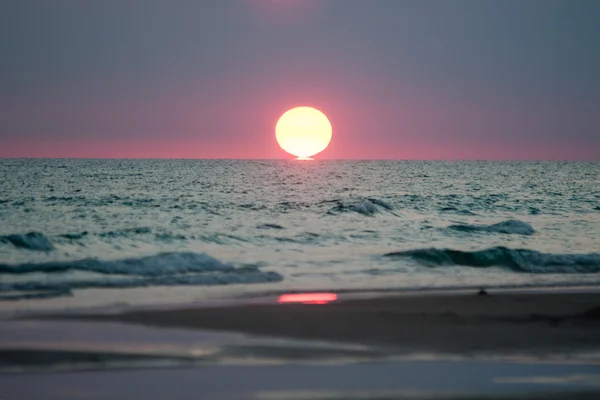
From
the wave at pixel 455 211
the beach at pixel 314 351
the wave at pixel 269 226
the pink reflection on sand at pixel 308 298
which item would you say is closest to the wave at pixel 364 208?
the wave at pixel 455 211

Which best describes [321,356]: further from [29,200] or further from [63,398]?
[29,200]

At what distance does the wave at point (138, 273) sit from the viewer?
51.5 ft

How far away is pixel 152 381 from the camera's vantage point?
8.82 m

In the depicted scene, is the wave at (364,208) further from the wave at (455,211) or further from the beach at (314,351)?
the beach at (314,351)

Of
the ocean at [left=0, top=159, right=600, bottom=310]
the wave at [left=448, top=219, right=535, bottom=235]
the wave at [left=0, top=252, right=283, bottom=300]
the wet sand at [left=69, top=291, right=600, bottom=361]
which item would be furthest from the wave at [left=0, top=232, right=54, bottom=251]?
the wave at [left=448, top=219, right=535, bottom=235]

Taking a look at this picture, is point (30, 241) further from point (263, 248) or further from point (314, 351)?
point (314, 351)

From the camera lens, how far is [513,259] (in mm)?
21484

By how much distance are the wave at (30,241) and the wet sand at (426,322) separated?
1010 centimetres

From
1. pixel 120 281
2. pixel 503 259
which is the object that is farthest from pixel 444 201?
pixel 120 281

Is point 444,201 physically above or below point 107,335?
above

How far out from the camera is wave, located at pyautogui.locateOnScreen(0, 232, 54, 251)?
71.6ft

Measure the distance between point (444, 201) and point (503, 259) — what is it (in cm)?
2689

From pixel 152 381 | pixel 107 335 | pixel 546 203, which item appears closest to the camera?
pixel 152 381

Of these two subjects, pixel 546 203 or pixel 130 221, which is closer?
pixel 130 221
